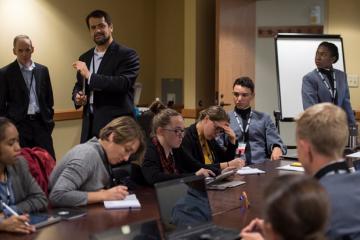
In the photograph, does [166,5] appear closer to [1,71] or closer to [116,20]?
Answer: [116,20]

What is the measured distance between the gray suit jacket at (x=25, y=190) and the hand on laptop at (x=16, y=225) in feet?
0.79

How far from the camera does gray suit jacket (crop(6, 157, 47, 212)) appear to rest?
2193mm

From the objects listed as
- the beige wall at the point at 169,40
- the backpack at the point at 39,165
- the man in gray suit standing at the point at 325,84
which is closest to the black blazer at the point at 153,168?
the backpack at the point at 39,165

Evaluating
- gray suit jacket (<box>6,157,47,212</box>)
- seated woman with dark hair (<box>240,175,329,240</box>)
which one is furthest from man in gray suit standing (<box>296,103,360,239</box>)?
gray suit jacket (<box>6,157,47,212</box>)

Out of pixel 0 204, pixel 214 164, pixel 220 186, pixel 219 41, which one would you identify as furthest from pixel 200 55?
pixel 0 204

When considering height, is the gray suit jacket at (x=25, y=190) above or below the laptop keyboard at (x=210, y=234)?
above

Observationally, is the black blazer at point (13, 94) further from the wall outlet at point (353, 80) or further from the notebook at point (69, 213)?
the wall outlet at point (353, 80)

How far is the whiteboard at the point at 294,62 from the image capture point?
549cm

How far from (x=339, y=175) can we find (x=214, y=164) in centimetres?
178

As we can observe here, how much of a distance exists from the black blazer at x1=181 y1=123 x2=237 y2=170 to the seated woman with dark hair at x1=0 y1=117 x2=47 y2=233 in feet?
4.12

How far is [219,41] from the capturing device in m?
5.75

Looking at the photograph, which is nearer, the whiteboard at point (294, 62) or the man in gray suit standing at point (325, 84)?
the man in gray suit standing at point (325, 84)

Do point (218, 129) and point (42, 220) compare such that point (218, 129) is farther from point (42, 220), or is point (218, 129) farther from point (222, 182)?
point (42, 220)

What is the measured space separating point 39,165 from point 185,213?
35.3 inches
